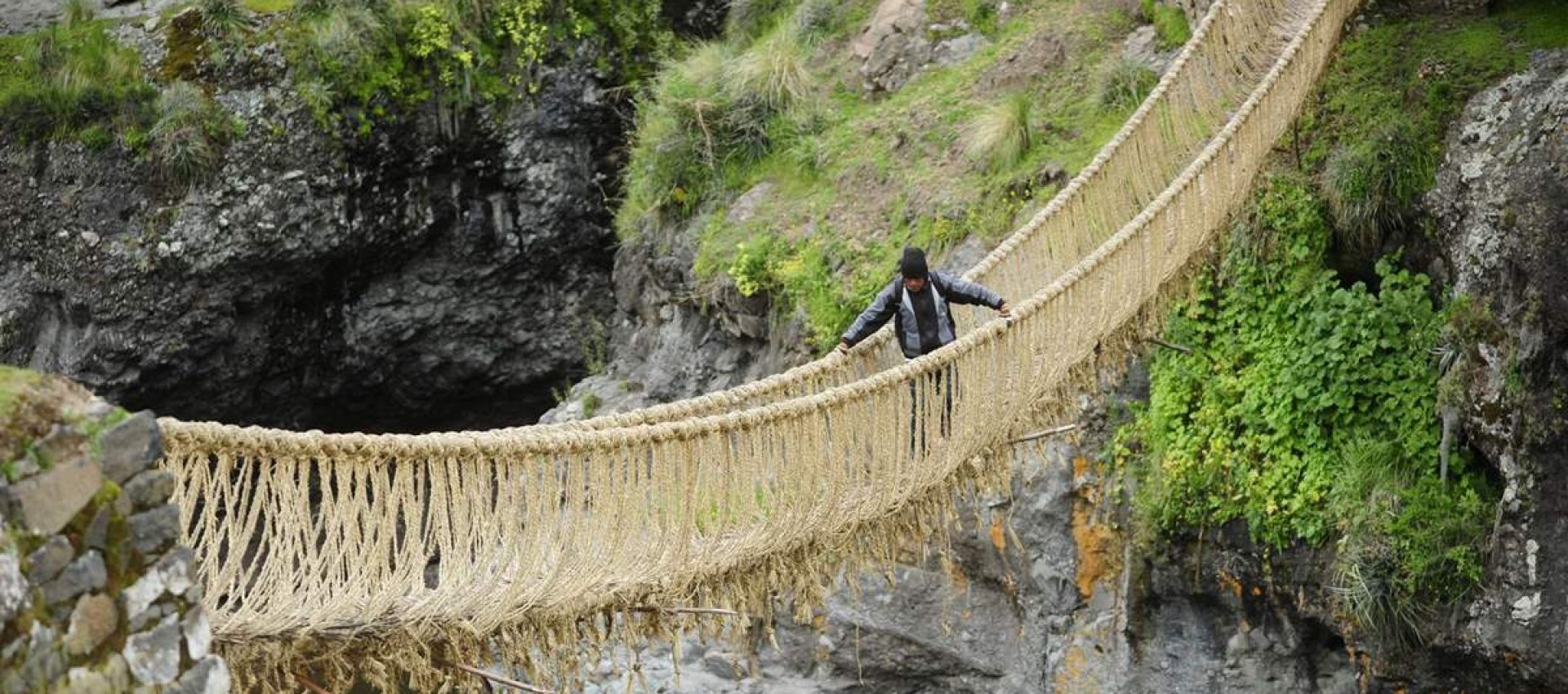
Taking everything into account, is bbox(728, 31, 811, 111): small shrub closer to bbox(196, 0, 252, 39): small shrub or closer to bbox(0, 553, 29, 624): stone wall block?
bbox(196, 0, 252, 39): small shrub

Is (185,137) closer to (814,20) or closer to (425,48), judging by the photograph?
(425,48)

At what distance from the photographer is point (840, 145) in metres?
10.4

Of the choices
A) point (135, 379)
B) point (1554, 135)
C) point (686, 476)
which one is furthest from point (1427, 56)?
point (135, 379)

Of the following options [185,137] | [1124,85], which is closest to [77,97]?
[185,137]

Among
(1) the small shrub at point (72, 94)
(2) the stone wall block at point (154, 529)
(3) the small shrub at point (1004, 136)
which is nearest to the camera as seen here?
(2) the stone wall block at point (154, 529)

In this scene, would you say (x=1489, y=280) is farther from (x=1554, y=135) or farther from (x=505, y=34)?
(x=505, y=34)

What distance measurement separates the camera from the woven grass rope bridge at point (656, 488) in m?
4.17

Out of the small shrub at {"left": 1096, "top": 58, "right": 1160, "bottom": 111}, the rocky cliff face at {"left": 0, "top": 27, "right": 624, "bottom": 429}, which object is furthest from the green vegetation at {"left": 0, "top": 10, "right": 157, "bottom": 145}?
the small shrub at {"left": 1096, "top": 58, "right": 1160, "bottom": 111}

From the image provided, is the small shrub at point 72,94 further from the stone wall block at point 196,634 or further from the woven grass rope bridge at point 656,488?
the stone wall block at point 196,634

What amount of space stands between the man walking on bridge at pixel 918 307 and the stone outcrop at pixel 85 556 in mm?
3321

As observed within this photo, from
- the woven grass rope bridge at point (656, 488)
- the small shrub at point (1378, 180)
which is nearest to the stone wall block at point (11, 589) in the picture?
the woven grass rope bridge at point (656, 488)

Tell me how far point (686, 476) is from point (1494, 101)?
168 inches

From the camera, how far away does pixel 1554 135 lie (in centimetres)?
646

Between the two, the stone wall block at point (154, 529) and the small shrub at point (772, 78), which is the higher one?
the stone wall block at point (154, 529)
